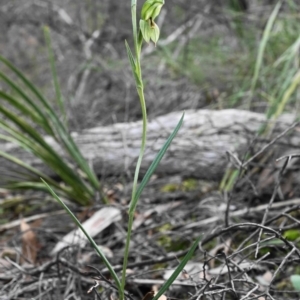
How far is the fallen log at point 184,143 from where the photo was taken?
1.93 metres

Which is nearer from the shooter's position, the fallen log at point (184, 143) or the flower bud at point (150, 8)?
the flower bud at point (150, 8)

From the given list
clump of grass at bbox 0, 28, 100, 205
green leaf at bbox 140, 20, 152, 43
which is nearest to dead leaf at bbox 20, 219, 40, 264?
clump of grass at bbox 0, 28, 100, 205

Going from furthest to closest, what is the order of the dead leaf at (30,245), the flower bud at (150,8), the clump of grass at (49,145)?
the clump of grass at (49,145) < the dead leaf at (30,245) < the flower bud at (150,8)

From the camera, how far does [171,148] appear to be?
195 centimetres

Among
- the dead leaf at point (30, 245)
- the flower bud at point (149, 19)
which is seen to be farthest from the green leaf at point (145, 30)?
the dead leaf at point (30, 245)

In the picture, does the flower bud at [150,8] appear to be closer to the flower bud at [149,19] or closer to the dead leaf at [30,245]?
the flower bud at [149,19]

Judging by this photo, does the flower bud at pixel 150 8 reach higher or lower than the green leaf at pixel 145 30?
higher

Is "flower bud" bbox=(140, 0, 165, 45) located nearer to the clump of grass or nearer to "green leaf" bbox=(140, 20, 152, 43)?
"green leaf" bbox=(140, 20, 152, 43)

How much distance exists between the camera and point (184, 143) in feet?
6.41

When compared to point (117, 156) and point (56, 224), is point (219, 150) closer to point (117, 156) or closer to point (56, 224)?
point (117, 156)

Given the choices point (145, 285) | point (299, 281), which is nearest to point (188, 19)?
point (145, 285)

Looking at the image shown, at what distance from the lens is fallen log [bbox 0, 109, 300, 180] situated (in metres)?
1.93

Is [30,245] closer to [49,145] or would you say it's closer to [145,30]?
[49,145]

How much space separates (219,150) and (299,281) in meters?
1.09
